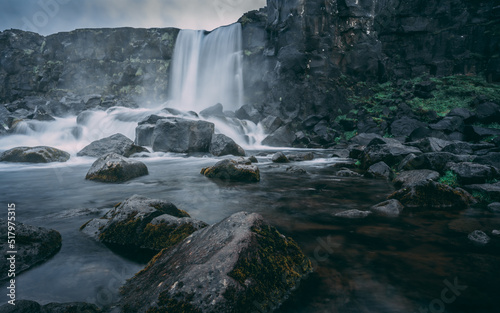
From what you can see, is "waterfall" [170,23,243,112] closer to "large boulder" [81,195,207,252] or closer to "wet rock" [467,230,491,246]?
"large boulder" [81,195,207,252]

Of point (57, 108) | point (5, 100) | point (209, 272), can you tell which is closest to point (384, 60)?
point (209, 272)

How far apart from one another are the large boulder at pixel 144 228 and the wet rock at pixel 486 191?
6.04 meters

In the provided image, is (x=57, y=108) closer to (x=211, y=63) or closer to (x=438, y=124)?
(x=211, y=63)

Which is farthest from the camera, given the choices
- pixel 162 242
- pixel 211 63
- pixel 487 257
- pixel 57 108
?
pixel 211 63

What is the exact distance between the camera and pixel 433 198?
5.32m

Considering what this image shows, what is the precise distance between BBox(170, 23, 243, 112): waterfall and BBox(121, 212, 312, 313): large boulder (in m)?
32.7

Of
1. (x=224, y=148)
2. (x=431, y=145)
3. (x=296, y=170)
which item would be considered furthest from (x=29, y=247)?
(x=431, y=145)

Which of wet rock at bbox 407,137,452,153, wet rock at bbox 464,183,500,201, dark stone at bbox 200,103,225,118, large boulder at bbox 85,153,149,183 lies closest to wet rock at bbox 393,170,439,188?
wet rock at bbox 464,183,500,201

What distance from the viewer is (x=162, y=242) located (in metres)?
3.47

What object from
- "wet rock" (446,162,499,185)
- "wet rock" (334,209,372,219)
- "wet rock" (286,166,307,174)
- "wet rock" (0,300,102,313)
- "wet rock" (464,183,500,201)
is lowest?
"wet rock" (286,166,307,174)

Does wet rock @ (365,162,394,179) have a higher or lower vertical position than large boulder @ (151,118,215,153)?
lower

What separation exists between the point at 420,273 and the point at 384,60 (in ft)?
111

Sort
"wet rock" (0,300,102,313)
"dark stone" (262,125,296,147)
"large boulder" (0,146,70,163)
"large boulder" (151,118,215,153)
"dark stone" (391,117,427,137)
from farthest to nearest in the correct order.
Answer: "dark stone" (262,125,296,147) → "dark stone" (391,117,427,137) → "large boulder" (151,118,215,153) → "large boulder" (0,146,70,163) → "wet rock" (0,300,102,313)

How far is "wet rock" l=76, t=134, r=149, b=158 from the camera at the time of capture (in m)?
13.8
